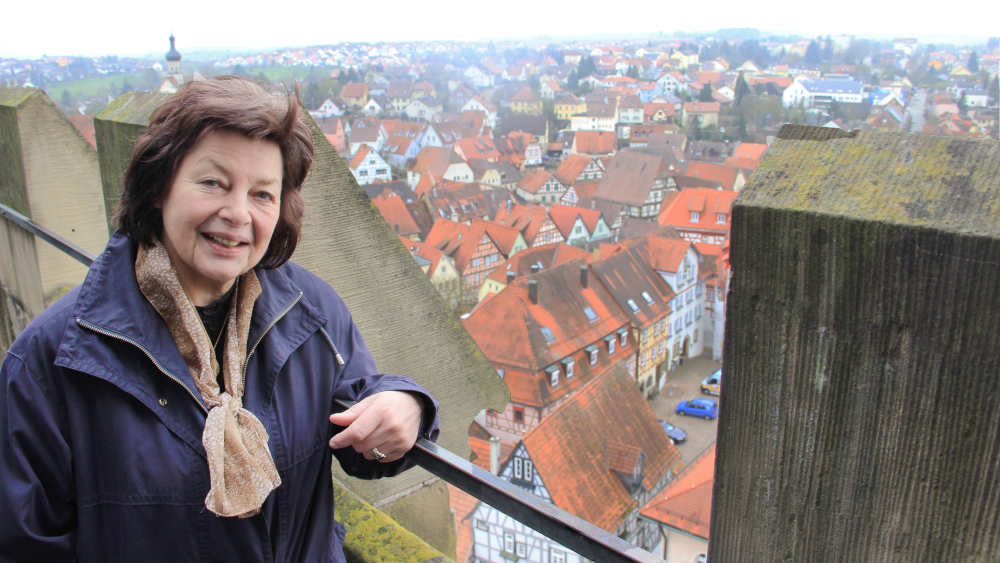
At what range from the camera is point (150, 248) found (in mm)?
1532

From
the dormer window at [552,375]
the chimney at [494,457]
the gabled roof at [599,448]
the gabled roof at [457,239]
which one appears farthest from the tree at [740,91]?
the chimney at [494,457]

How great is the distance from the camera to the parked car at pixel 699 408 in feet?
87.7

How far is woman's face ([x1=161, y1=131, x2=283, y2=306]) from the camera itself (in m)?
1.53

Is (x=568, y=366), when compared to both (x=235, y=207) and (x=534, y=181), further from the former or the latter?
(x=534, y=181)

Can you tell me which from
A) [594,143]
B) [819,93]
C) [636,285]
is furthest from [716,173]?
[819,93]

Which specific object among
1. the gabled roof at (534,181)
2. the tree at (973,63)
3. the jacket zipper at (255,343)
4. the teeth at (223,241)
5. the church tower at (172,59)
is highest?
the teeth at (223,241)

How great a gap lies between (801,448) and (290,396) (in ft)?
3.04

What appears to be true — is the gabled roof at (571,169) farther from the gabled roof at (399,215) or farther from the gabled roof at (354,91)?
the gabled roof at (354,91)

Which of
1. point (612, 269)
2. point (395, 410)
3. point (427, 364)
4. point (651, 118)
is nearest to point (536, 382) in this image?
point (612, 269)

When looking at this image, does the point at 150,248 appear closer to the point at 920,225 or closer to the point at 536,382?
the point at 920,225

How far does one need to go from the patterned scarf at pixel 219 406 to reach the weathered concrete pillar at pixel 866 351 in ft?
2.61

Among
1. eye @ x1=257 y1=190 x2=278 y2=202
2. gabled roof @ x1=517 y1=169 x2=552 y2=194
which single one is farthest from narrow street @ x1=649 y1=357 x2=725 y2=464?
gabled roof @ x1=517 y1=169 x2=552 y2=194

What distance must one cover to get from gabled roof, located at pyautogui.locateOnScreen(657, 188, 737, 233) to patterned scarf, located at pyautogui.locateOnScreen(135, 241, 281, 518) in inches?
1524

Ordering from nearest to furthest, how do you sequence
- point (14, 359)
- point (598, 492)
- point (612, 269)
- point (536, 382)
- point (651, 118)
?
point (14, 359) < point (598, 492) < point (536, 382) < point (612, 269) < point (651, 118)
